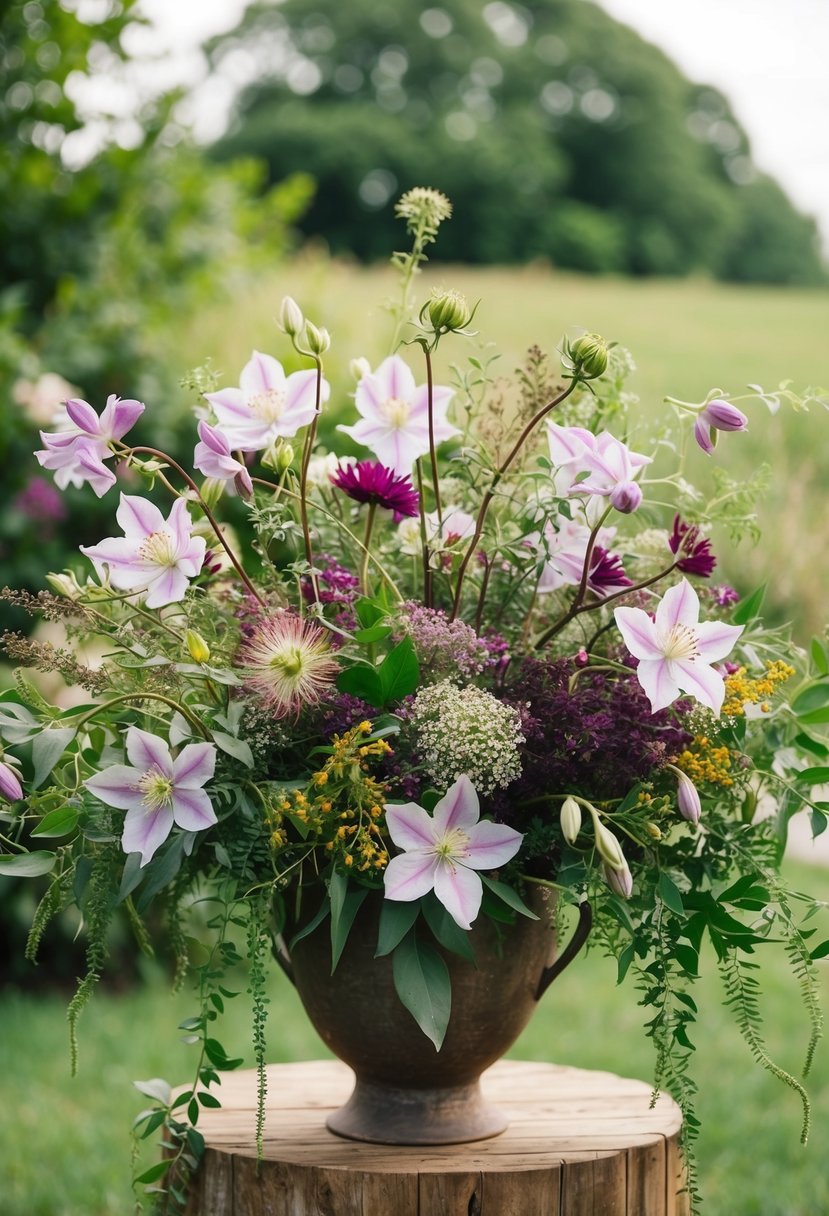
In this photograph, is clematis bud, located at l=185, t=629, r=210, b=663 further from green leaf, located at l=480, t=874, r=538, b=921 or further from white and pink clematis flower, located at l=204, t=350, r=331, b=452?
green leaf, located at l=480, t=874, r=538, b=921

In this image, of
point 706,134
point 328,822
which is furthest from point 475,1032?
point 706,134

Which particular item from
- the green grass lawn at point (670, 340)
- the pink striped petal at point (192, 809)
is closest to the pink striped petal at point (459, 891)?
the pink striped petal at point (192, 809)

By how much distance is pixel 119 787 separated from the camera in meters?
1.27

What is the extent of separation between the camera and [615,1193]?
150 cm

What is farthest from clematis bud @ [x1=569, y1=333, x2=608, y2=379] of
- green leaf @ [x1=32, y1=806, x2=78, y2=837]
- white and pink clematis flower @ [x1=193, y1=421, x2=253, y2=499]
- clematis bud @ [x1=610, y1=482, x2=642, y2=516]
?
green leaf @ [x1=32, y1=806, x2=78, y2=837]

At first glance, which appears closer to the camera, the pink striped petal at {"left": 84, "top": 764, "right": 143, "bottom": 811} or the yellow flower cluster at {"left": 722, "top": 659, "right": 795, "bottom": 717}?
the pink striped petal at {"left": 84, "top": 764, "right": 143, "bottom": 811}

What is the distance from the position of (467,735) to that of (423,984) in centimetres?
27

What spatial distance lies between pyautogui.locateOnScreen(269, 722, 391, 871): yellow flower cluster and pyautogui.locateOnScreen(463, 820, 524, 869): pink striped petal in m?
0.08

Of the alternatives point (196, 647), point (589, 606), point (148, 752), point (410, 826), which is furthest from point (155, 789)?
point (589, 606)

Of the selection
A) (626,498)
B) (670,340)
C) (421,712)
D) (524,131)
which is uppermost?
(524,131)

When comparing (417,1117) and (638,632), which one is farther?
(417,1117)

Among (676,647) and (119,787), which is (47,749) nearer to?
(119,787)

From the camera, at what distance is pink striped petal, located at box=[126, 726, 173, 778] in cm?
126

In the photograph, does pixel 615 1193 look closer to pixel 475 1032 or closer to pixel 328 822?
pixel 475 1032
